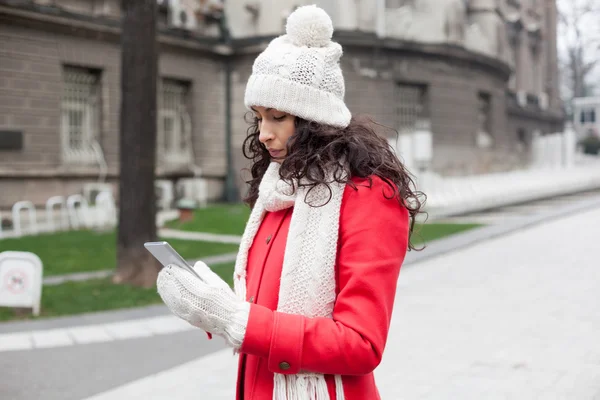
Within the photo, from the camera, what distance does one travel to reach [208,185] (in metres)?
22.9

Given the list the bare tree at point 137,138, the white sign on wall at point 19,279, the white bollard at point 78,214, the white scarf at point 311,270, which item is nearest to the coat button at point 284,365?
the white scarf at point 311,270

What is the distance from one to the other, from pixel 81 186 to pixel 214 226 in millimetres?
3982

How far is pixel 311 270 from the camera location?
1980 mm

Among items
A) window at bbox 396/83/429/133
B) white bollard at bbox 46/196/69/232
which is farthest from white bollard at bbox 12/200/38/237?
window at bbox 396/83/429/133

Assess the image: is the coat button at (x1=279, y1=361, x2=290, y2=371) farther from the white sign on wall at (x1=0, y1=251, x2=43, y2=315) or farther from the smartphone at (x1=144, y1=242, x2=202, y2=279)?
the white sign on wall at (x1=0, y1=251, x2=43, y2=315)

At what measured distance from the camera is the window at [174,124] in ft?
71.6

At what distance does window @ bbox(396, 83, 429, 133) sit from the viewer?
24.8m

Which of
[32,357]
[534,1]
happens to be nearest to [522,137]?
[534,1]

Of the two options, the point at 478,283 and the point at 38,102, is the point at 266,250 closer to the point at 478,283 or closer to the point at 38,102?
the point at 478,283

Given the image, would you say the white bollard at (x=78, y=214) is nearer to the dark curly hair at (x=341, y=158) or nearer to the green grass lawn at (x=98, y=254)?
the green grass lawn at (x=98, y=254)

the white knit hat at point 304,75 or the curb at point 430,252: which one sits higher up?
the white knit hat at point 304,75

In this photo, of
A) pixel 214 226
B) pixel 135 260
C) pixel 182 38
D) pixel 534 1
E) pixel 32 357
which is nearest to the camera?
pixel 32 357

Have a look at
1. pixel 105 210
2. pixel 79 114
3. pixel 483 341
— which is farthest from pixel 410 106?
pixel 483 341

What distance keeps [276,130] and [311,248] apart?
0.37 meters
